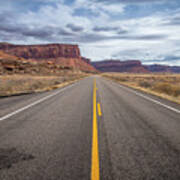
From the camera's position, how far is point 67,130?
18.6 ft

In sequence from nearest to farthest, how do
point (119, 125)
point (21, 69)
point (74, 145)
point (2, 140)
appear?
point (74, 145)
point (2, 140)
point (119, 125)
point (21, 69)

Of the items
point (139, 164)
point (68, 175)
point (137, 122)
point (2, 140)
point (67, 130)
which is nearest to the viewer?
point (68, 175)

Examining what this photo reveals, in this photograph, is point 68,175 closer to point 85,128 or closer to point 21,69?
point 85,128

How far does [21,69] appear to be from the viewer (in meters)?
65.5

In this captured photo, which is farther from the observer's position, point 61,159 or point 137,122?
point 137,122

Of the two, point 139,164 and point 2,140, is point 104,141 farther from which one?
point 2,140

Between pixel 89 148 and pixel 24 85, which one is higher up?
pixel 89 148

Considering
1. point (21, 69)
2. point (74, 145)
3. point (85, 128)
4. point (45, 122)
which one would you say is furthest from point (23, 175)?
point (21, 69)

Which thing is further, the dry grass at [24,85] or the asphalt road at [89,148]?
the dry grass at [24,85]

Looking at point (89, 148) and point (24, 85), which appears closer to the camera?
point (89, 148)

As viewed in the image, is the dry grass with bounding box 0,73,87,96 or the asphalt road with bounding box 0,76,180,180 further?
the dry grass with bounding box 0,73,87,96

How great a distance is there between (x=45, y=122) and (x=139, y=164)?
4034 millimetres

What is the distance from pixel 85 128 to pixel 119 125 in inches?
46.8

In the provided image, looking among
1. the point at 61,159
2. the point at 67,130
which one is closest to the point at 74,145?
the point at 61,159
